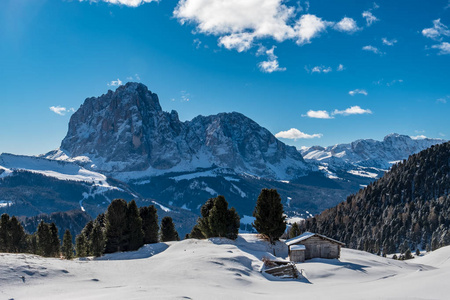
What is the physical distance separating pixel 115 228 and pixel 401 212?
141476mm

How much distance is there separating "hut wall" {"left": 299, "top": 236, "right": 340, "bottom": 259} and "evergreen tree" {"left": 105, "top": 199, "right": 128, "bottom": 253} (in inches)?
1324

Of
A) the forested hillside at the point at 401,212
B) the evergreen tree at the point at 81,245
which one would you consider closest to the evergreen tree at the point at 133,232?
the evergreen tree at the point at 81,245

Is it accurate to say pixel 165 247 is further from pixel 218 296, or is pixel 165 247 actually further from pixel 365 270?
pixel 218 296

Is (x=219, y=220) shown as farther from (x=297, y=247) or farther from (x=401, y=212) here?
(x=401, y=212)

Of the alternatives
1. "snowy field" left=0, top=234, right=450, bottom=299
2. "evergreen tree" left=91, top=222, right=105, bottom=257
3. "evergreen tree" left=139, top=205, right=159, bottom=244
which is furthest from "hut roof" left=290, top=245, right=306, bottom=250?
"evergreen tree" left=139, top=205, right=159, bottom=244

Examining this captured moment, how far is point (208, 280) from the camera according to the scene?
3222 centimetres

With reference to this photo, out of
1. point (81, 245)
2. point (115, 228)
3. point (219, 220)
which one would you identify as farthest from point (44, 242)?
point (219, 220)

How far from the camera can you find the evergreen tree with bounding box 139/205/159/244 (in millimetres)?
76688

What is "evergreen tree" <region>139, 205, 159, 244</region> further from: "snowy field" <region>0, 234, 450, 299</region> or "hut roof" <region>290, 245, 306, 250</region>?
"hut roof" <region>290, 245, 306, 250</region>

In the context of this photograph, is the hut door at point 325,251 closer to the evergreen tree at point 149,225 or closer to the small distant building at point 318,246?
the small distant building at point 318,246

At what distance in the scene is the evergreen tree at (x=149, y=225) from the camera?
76688 millimetres

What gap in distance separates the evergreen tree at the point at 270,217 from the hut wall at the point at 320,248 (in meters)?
9.99

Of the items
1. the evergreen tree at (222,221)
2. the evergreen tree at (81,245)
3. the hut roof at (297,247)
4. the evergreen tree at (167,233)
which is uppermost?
the evergreen tree at (222,221)

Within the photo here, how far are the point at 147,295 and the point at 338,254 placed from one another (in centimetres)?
4041
